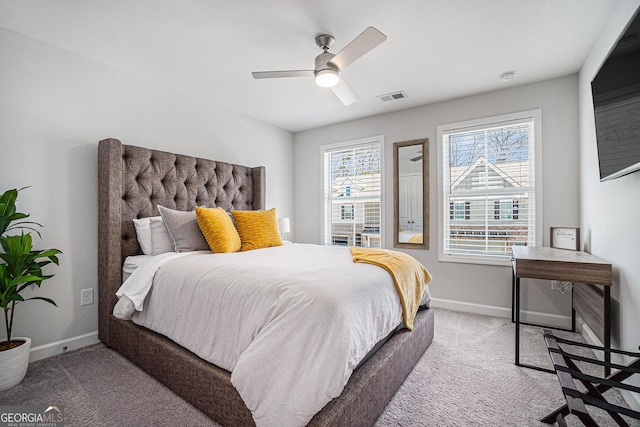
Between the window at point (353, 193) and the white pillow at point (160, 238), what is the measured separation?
2.30 metres

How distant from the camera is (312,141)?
14.9ft

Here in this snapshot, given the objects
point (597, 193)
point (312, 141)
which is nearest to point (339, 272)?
point (597, 193)

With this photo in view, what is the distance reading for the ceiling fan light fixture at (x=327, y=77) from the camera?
6.92 ft

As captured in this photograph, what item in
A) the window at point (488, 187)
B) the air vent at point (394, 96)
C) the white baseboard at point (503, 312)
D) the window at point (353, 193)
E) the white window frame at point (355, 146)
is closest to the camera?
the white baseboard at point (503, 312)

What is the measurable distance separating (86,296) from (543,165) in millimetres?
4340

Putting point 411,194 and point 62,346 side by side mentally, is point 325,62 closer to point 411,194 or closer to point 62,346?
point 411,194

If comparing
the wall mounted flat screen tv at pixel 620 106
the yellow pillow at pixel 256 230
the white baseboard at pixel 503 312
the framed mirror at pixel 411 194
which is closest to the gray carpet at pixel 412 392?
the white baseboard at pixel 503 312

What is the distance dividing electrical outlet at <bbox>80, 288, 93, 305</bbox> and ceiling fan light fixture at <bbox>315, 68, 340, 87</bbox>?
2.54 m

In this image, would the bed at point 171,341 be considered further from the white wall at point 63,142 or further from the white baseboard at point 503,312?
the white baseboard at point 503,312

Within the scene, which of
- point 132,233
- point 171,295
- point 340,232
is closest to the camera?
point 171,295

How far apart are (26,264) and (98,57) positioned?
1.72 metres

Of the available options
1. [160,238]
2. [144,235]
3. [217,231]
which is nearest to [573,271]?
[217,231]

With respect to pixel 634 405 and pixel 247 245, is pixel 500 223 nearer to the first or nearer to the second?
pixel 634 405

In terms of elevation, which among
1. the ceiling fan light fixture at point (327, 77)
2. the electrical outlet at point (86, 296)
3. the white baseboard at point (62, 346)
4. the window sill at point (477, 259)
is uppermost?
the ceiling fan light fixture at point (327, 77)
